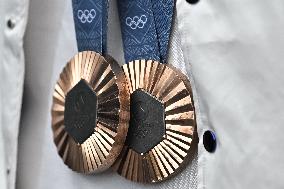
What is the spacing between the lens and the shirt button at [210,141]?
683mm

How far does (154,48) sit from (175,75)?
74mm

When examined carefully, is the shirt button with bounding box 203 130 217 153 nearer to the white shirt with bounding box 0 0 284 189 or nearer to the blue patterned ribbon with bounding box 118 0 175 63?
the white shirt with bounding box 0 0 284 189

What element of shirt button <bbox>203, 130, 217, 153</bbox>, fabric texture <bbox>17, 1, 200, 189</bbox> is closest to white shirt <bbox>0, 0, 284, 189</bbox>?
shirt button <bbox>203, 130, 217, 153</bbox>

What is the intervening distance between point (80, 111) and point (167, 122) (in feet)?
0.70

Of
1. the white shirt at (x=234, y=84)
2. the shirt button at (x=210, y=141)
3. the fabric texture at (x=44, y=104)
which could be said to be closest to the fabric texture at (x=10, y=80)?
the fabric texture at (x=44, y=104)

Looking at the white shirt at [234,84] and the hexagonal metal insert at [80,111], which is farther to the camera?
the hexagonal metal insert at [80,111]

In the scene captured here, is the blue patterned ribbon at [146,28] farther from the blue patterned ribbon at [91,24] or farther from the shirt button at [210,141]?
the shirt button at [210,141]

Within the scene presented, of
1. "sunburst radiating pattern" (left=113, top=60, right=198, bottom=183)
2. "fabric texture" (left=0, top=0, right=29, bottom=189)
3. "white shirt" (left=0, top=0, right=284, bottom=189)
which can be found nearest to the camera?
"white shirt" (left=0, top=0, right=284, bottom=189)

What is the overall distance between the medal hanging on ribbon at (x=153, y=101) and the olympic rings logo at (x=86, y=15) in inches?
2.5

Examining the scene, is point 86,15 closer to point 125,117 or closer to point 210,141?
point 125,117

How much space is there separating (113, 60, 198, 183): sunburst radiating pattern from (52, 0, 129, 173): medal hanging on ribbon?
0.03m

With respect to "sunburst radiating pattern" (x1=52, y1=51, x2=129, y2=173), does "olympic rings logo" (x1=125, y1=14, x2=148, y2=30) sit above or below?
above

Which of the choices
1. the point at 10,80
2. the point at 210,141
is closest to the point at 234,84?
the point at 210,141

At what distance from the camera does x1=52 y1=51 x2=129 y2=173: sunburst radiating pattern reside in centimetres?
84
